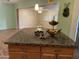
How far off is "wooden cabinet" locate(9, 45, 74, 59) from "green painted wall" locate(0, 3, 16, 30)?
23.4 feet

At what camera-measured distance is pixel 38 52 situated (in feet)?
7.04

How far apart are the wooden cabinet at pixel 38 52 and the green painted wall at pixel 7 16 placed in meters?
7.14

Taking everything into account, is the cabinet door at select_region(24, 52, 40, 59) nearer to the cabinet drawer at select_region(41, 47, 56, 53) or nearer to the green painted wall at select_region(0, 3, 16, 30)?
the cabinet drawer at select_region(41, 47, 56, 53)

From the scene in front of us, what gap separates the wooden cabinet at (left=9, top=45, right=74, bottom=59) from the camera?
6.85ft

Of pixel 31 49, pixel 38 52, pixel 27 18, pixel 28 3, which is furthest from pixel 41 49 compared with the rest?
pixel 27 18

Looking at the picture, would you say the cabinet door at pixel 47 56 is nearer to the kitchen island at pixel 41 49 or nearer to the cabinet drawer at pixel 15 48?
the kitchen island at pixel 41 49

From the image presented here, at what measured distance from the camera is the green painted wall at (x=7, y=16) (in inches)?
347

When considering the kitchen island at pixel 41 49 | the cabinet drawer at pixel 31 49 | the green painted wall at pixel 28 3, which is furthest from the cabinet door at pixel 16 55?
the green painted wall at pixel 28 3

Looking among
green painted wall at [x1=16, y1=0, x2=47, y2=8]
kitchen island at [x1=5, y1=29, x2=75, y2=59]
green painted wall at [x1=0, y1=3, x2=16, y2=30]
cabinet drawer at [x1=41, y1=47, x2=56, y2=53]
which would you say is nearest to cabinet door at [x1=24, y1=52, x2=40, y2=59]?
kitchen island at [x1=5, y1=29, x2=75, y2=59]

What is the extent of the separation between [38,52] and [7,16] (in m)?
7.69

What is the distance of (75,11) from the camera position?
7.52ft

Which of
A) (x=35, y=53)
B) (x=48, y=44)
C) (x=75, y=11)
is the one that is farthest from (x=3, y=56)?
(x=75, y=11)

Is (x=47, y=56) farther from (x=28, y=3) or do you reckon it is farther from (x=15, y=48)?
(x=28, y=3)

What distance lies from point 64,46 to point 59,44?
10 centimetres
